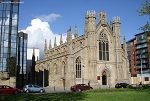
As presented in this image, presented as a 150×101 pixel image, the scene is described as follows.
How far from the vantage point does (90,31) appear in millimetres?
79812

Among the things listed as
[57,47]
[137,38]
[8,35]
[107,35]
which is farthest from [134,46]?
[8,35]

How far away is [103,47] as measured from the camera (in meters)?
82.6

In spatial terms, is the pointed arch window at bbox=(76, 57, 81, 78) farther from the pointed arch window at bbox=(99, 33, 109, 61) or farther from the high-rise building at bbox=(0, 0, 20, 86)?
the high-rise building at bbox=(0, 0, 20, 86)

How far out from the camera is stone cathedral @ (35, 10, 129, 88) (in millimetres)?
77375

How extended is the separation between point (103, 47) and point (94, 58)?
18.0ft

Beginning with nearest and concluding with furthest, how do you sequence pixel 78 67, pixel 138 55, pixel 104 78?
pixel 78 67 → pixel 104 78 → pixel 138 55

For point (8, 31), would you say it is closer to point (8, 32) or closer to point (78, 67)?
point (8, 32)

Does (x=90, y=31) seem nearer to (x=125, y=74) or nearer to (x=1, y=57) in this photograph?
(x=125, y=74)

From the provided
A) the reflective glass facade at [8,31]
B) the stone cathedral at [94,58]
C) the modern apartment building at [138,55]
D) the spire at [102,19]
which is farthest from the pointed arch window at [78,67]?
the modern apartment building at [138,55]

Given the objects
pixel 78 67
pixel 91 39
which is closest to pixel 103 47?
pixel 91 39

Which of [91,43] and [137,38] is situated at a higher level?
[137,38]

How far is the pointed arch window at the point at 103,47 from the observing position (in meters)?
81.8

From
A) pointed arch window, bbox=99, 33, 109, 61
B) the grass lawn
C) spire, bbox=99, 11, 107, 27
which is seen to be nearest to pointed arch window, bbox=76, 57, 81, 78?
pointed arch window, bbox=99, 33, 109, 61

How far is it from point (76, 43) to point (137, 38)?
81.0 m
